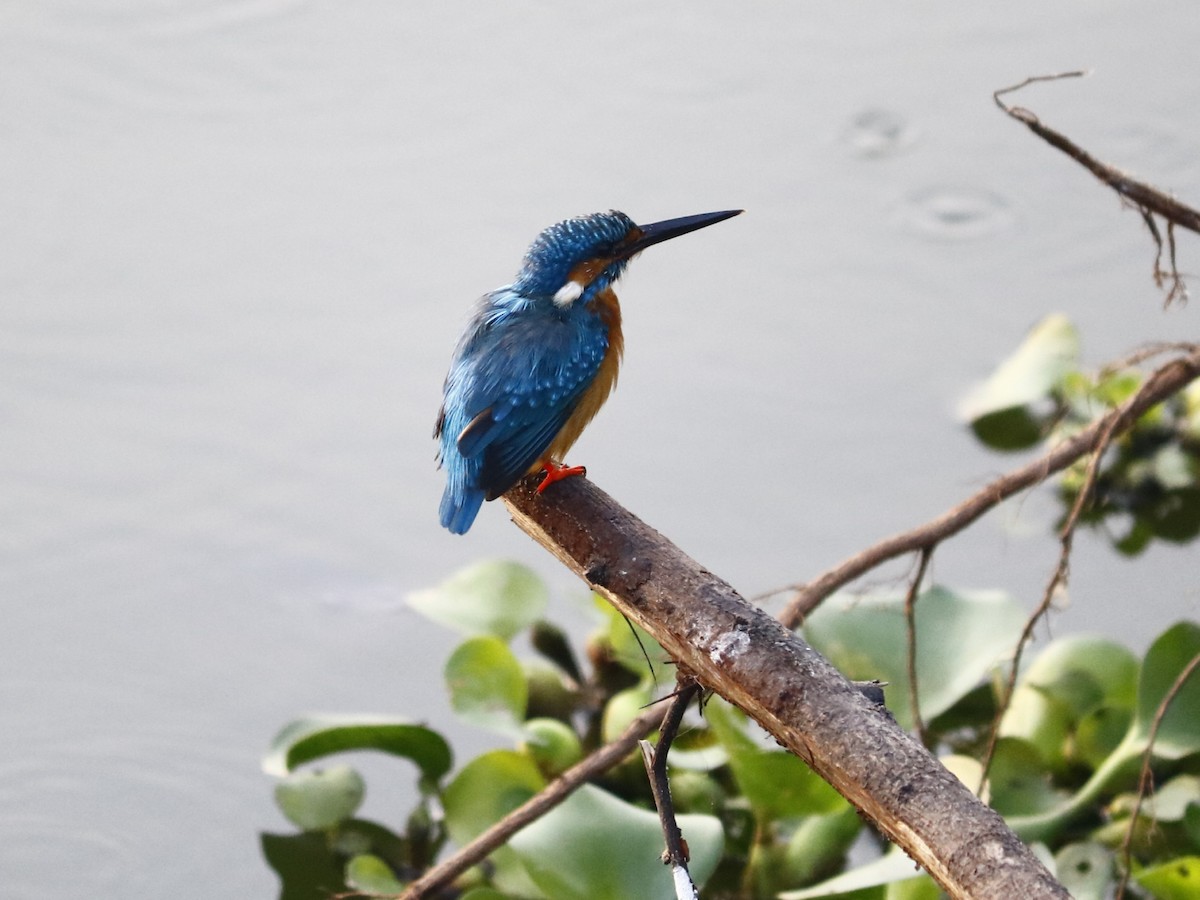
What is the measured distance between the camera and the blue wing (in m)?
2.64

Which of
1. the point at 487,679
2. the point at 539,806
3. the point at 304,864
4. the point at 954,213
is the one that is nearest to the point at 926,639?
the point at 487,679

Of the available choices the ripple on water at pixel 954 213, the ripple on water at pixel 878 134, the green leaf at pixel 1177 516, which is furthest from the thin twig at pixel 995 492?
the ripple on water at pixel 878 134

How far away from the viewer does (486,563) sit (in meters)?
3.65

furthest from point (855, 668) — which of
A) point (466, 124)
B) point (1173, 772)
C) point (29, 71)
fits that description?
point (29, 71)

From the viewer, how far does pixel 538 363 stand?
9.12ft

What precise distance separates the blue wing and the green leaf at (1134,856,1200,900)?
133 centimetres

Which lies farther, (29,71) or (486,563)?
(29,71)

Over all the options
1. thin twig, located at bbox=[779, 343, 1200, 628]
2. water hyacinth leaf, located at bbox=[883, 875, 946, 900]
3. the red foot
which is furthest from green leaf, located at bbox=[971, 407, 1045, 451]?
the red foot

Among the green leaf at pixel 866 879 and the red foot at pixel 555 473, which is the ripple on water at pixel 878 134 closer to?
the red foot at pixel 555 473

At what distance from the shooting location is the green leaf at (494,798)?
3.21 metres

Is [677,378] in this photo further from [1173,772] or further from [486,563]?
[1173,772]

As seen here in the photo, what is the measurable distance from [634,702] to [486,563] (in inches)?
19.6

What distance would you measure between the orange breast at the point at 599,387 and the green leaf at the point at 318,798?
39.4 inches

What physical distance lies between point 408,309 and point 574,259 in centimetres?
168
